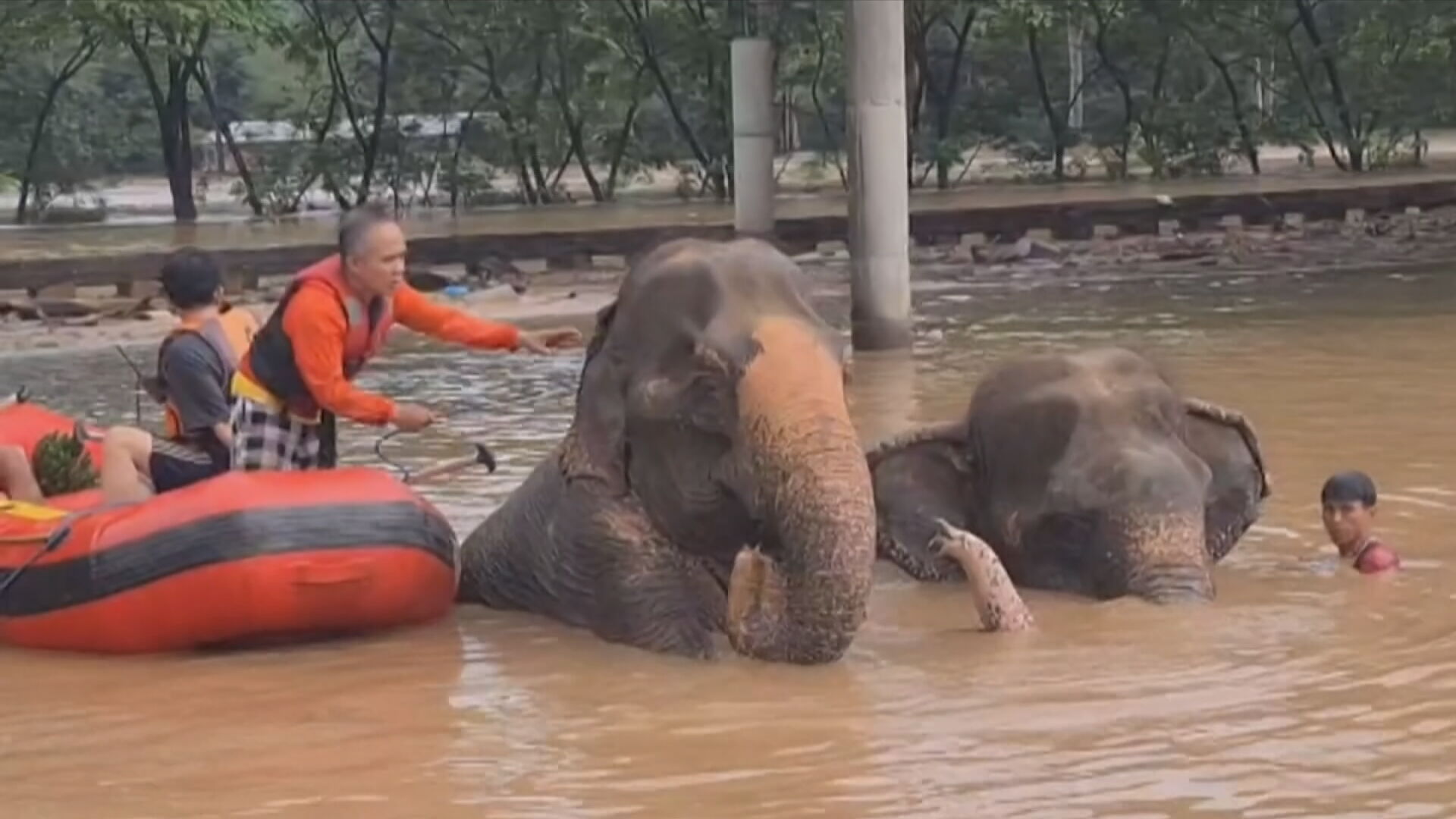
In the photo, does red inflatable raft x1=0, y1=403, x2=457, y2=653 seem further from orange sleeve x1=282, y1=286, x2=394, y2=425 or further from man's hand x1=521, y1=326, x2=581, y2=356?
man's hand x1=521, y1=326, x2=581, y2=356

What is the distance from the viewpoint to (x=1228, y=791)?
262 inches

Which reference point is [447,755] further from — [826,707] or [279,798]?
[826,707]

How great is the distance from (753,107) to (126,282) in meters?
6.83

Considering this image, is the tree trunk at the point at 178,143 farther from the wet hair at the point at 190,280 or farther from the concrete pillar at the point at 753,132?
the wet hair at the point at 190,280

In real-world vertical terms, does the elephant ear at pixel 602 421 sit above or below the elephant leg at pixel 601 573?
above

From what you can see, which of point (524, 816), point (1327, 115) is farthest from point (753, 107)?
point (1327, 115)

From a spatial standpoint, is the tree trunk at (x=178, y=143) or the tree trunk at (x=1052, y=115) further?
the tree trunk at (x=1052, y=115)

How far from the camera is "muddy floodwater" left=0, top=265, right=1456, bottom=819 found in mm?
6793

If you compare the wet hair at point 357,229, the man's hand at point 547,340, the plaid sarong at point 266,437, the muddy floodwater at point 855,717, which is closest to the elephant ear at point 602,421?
the man's hand at point 547,340

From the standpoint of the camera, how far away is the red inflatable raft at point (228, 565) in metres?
8.56

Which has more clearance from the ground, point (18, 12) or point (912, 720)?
point (18, 12)

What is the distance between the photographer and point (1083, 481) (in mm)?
9289

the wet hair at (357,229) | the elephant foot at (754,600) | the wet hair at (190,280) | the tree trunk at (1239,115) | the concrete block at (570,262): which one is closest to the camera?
the elephant foot at (754,600)

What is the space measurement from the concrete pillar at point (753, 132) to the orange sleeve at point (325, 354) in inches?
515
